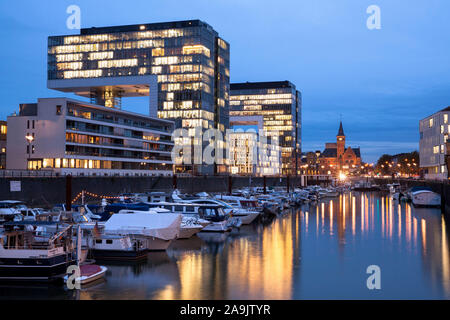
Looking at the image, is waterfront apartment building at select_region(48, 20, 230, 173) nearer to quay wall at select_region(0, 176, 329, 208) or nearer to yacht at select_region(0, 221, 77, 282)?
quay wall at select_region(0, 176, 329, 208)

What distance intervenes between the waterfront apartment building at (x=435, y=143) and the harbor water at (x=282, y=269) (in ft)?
248

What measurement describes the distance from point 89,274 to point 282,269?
14025 millimetres

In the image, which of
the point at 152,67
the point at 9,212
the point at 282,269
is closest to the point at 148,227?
the point at 282,269

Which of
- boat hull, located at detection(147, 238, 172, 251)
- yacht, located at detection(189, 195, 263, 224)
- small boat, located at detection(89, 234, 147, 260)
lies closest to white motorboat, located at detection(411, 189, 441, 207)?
yacht, located at detection(189, 195, 263, 224)

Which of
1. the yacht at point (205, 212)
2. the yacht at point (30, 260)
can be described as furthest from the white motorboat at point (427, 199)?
the yacht at point (30, 260)

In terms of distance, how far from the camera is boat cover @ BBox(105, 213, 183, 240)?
129ft

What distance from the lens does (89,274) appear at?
1174 inches

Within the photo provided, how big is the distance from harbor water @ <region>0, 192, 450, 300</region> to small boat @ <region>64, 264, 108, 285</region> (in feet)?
1.56

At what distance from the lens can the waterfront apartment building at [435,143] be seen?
12650 centimetres

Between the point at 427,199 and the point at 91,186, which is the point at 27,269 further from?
the point at 427,199

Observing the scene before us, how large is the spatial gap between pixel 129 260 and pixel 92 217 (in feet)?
50.5

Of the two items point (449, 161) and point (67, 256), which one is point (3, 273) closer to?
point (67, 256)

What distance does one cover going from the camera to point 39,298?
2656 centimetres

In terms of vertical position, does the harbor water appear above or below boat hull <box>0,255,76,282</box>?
below
